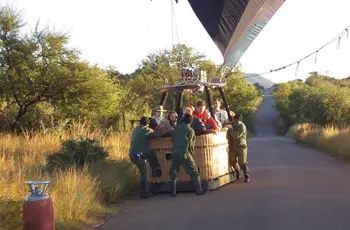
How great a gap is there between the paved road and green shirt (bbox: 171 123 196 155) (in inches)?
43.6

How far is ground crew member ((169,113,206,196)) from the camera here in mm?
12227

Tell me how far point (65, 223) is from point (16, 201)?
874 mm

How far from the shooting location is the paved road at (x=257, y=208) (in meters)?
9.09

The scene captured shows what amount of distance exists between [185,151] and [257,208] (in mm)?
2427

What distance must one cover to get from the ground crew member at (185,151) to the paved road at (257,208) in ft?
1.53

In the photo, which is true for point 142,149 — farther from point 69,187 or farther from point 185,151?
point 69,187

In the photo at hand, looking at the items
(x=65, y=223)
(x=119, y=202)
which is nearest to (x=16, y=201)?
(x=65, y=223)

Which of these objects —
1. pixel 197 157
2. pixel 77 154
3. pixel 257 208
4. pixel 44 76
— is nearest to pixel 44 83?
pixel 44 76

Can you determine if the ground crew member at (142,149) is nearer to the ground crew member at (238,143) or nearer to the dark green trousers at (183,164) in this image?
the dark green trousers at (183,164)

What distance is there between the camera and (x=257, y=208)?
10430 mm

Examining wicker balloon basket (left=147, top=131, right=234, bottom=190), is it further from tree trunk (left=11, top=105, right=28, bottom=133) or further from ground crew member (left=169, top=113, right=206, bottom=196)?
tree trunk (left=11, top=105, right=28, bottom=133)

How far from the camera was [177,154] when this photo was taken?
12250 millimetres

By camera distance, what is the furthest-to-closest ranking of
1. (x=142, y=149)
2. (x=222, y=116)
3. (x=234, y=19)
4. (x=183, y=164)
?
(x=234, y=19) → (x=222, y=116) → (x=142, y=149) → (x=183, y=164)

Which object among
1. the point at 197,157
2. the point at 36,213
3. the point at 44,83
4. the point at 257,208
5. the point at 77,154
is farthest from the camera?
the point at 44,83
